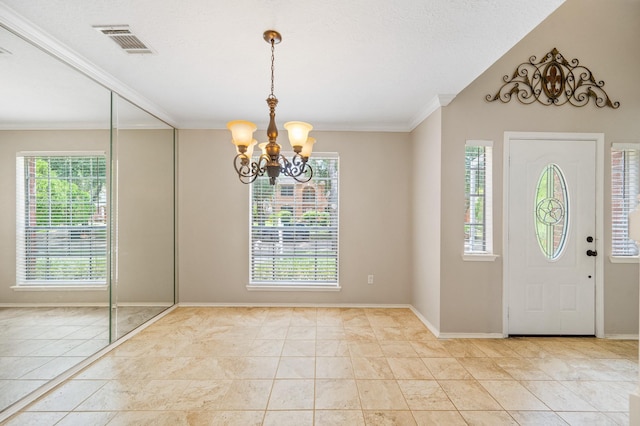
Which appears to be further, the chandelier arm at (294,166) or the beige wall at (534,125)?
the beige wall at (534,125)

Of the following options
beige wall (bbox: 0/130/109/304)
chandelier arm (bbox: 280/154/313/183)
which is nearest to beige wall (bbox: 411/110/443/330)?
chandelier arm (bbox: 280/154/313/183)

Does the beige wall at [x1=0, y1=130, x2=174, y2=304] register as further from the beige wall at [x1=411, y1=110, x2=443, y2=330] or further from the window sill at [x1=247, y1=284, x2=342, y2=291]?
the beige wall at [x1=411, y1=110, x2=443, y2=330]

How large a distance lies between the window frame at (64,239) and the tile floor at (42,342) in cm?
18

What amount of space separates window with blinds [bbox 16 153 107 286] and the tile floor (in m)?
0.25

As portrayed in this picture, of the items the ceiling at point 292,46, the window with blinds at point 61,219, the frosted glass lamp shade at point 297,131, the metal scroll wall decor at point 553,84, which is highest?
the metal scroll wall decor at point 553,84

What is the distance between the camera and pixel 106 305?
2920 mm

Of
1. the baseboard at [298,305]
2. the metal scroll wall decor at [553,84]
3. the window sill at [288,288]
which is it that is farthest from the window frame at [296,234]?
the metal scroll wall decor at [553,84]

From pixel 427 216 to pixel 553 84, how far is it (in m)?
1.95

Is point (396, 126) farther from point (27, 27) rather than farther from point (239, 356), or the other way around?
point (27, 27)

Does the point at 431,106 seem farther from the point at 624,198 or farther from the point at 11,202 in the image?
the point at 11,202

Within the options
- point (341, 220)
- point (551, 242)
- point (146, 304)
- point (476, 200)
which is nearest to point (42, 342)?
point (146, 304)

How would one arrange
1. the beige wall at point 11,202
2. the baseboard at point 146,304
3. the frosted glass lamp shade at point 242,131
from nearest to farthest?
the beige wall at point 11,202 → the frosted glass lamp shade at point 242,131 → the baseboard at point 146,304

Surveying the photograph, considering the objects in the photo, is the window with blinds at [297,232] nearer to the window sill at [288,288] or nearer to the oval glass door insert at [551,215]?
the window sill at [288,288]

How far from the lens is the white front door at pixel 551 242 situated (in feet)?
11.1
